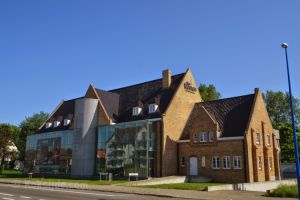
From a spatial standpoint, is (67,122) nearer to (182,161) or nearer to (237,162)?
(182,161)

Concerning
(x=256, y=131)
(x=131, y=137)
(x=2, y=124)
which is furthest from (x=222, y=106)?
(x=2, y=124)

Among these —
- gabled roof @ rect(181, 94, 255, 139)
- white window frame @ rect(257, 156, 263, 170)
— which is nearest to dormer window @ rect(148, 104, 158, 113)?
gabled roof @ rect(181, 94, 255, 139)

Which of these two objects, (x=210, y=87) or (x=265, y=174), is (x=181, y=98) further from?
(x=210, y=87)

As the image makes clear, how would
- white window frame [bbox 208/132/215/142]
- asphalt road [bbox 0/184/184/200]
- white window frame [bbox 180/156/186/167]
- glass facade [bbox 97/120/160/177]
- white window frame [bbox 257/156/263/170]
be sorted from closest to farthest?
asphalt road [bbox 0/184/184/200], white window frame [bbox 257/156/263/170], white window frame [bbox 208/132/215/142], glass facade [bbox 97/120/160/177], white window frame [bbox 180/156/186/167]

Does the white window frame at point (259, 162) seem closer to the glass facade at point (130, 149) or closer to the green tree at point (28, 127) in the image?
the glass facade at point (130, 149)

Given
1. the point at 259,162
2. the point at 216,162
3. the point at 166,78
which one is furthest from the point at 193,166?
the point at 166,78

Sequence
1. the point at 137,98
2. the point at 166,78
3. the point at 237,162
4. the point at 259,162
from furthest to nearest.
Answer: the point at 137,98, the point at 166,78, the point at 259,162, the point at 237,162

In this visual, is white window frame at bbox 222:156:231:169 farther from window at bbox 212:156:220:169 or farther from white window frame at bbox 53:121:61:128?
white window frame at bbox 53:121:61:128

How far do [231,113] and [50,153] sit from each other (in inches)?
1081

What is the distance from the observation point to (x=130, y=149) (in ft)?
129

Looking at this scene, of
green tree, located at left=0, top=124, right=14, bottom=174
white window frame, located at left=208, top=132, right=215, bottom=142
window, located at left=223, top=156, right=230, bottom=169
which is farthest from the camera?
green tree, located at left=0, top=124, right=14, bottom=174

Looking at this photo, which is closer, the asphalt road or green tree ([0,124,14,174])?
the asphalt road

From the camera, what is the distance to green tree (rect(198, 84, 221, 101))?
64.9m

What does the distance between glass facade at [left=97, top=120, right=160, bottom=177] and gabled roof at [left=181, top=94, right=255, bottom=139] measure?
5041mm
